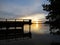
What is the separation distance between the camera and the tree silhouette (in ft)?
49.6

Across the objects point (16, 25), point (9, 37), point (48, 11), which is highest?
point (48, 11)

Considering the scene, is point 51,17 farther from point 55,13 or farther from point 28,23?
point 28,23

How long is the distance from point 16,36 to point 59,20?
15.4 feet

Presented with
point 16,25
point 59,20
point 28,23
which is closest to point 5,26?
point 16,25

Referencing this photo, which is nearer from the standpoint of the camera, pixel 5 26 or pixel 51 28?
pixel 51 28

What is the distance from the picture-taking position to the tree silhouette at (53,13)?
1513 cm

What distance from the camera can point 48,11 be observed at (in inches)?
643

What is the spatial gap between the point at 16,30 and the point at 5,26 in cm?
119

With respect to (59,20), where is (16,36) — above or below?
below

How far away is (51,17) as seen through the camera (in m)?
15.9

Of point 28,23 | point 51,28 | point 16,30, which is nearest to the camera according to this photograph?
point 51,28

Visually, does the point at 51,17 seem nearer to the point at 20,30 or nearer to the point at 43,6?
the point at 43,6

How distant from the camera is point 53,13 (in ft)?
51.5

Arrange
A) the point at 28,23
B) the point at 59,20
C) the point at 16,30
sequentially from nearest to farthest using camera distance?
1. the point at 59,20
2. the point at 16,30
3. the point at 28,23
